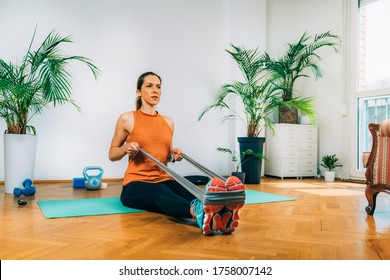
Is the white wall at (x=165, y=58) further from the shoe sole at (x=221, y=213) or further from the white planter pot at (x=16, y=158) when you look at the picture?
the shoe sole at (x=221, y=213)

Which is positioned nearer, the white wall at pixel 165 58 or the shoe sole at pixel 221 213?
the shoe sole at pixel 221 213

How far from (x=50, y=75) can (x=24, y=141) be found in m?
0.69

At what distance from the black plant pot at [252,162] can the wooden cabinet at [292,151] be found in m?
0.57

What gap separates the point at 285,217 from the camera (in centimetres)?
242

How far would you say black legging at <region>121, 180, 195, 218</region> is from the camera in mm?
2049

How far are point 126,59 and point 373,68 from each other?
339 centimetres

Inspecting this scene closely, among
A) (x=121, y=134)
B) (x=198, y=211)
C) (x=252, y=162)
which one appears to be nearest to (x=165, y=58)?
(x=252, y=162)

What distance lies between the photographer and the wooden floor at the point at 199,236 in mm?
1538

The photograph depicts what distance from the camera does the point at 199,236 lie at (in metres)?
1.86

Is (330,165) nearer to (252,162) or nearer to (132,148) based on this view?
(252,162)

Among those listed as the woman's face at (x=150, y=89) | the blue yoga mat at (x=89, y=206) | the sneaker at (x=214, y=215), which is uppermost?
the woman's face at (x=150, y=89)

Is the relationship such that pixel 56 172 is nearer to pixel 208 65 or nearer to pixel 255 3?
pixel 208 65

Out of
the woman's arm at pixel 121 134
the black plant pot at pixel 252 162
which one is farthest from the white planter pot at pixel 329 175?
the woman's arm at pixel 121 134

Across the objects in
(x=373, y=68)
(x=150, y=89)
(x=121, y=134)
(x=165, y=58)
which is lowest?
(x=121, y=134)
